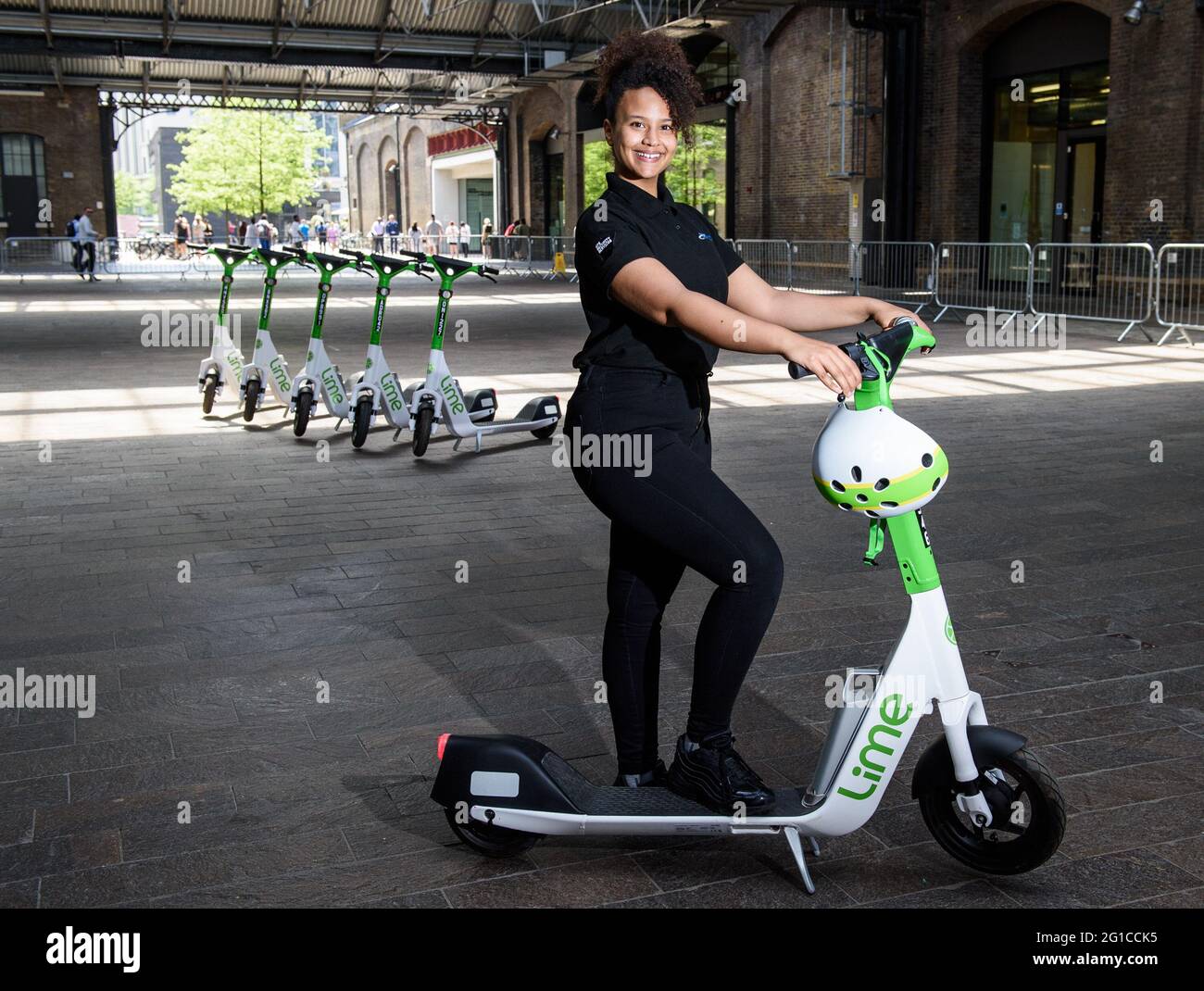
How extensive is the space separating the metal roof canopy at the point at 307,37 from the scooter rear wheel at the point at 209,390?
15894 millimetres

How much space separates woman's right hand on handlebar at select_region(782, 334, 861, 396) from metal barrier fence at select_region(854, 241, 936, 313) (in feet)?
58.3

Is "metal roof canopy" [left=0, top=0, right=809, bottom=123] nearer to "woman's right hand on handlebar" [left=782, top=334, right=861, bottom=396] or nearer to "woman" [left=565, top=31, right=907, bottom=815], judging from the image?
"woman" [left=565, top=31, right=907, bottom=815]

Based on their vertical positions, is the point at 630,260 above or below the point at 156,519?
above

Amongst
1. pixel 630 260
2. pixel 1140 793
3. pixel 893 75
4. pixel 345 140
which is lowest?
A: pixel 1140 793

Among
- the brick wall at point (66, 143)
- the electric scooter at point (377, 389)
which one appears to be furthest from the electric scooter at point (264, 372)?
the brick wall at point (66, 143)

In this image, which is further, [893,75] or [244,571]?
[893,75]

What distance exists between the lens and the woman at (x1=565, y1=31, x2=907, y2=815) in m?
2.67

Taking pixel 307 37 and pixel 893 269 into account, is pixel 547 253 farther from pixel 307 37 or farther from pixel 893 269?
pixel 893 269

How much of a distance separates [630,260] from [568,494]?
4.61 meters

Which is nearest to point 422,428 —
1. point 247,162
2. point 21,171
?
point 21,171

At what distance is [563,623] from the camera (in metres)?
4.84

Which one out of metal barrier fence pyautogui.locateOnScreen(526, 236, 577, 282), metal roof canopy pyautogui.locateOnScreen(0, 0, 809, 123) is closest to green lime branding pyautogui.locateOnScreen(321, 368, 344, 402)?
metal roof canopy pyautogui.locateOnScreen(0, 0, 809, 123)

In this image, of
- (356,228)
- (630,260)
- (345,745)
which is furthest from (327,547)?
(356,228)

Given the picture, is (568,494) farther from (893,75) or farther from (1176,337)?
(893,75)
